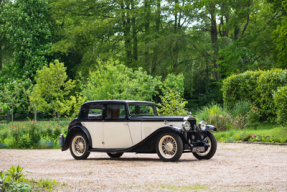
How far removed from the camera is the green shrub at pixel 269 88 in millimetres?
15625

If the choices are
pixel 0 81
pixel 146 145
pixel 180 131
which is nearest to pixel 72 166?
pixel 146 145

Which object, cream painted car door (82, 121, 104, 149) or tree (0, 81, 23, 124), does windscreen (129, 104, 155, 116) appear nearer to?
cream painted car door (82, 121, 104, 149)

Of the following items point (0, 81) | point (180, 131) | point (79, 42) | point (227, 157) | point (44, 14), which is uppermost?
point (44, 14)

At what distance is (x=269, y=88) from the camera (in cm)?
1595

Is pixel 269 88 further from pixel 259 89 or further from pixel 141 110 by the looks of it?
pixel 141 110

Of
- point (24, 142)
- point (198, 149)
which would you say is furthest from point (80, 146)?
point (24, 142)

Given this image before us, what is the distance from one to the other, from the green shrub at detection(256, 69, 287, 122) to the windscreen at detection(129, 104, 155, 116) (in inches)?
284

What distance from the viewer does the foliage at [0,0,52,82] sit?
1393 inches

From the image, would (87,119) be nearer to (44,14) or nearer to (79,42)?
(79,42)

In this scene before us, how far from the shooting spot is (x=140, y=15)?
32875 mm

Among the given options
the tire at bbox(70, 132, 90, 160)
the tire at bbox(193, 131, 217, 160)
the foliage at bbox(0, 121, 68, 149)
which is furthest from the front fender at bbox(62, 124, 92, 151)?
the foliage at bbox(0, 121, 68, 149)

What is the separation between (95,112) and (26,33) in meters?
27.9

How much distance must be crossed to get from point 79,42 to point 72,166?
27.4m

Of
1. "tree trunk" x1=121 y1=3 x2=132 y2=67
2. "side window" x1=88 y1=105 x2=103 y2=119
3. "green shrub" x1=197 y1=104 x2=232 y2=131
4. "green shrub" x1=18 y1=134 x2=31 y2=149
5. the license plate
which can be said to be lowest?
"green shrub" x1=18 y1=134 x2=31 y2=149
